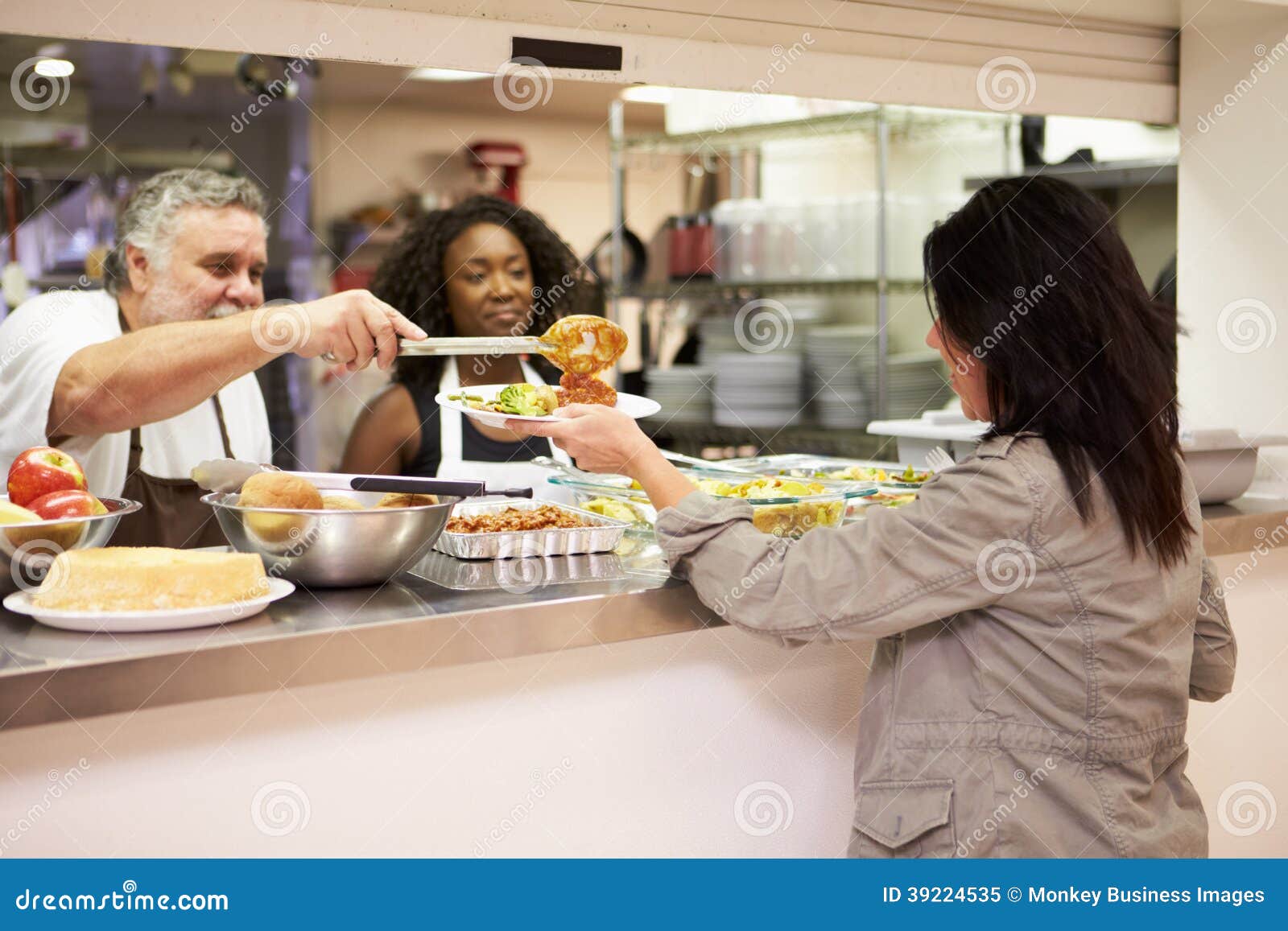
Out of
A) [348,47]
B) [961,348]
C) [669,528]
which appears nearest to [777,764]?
[669,528]

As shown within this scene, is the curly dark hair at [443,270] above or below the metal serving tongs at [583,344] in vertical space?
above

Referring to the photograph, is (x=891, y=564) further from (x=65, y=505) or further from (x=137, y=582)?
(x=65, y=505)

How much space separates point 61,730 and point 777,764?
41.4 inches

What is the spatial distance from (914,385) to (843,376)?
24 cm

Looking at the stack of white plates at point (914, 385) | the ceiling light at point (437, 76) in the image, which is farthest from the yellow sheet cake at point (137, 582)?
the ceiling light at point (437, 76)

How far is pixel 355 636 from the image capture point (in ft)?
5.13

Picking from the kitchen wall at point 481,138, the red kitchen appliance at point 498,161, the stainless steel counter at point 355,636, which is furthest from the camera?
the red kitchen appliance at point 498,161

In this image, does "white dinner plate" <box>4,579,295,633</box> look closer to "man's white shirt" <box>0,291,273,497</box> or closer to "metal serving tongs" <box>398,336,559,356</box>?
"metal serving tongs" <box>398,336,559,356</box>

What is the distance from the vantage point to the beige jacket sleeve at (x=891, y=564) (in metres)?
1.52

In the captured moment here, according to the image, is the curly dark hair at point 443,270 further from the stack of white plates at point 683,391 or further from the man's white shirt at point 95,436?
the stack of white plates at point 683,391

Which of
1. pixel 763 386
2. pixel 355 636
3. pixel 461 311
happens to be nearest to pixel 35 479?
pixel 355 636

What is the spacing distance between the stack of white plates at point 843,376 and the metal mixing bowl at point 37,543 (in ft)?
9.73

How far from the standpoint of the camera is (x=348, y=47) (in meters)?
1.92

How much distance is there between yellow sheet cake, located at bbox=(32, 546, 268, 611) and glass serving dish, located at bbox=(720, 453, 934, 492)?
105 centimetres
